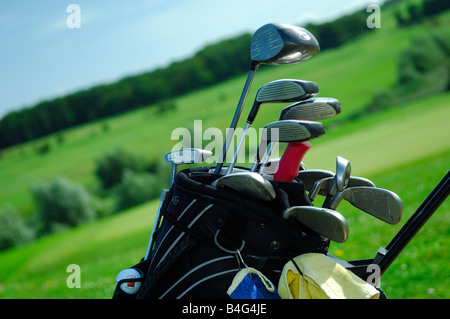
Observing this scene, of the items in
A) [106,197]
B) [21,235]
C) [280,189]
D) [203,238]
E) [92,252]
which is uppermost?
[280,189]

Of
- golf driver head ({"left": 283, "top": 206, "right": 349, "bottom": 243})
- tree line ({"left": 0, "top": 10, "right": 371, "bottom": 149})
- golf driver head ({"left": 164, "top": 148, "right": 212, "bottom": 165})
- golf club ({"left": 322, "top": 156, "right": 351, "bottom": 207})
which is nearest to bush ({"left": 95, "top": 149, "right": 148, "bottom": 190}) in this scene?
tree line ({"left": 0, "top": 10, "right": 371, "bottom": 149})

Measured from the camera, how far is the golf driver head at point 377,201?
4.46ft

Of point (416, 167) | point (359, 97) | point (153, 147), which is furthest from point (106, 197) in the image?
point (416, 167)

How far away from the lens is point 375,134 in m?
11.7

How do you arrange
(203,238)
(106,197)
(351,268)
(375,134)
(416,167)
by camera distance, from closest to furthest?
(203,238) → (351,268) → (416,167) → (375,134) → (106,197)

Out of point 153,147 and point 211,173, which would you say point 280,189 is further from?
point 153,147

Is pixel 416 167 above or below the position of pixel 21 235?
above

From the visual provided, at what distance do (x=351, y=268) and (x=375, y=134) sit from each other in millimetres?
10900

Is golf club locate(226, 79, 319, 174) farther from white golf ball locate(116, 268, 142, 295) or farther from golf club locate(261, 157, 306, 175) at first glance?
white golf ball locate(116, 268, 142, 295)

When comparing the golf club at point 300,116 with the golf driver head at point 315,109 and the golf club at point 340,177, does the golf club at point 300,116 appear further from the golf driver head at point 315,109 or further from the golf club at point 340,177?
the golf club at point 340,177

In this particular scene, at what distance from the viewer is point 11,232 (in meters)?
16.8

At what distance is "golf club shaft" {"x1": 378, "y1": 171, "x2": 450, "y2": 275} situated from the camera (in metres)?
1.37

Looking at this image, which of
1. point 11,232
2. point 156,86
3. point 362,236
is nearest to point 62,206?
point 11,232

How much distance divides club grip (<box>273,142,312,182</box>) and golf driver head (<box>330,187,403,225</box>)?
0.15 metres
